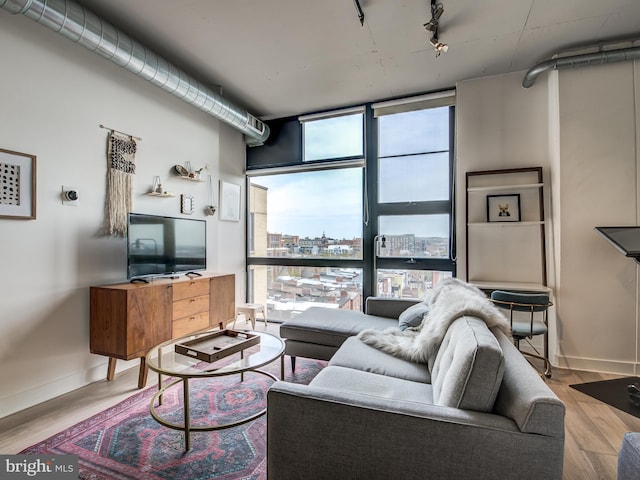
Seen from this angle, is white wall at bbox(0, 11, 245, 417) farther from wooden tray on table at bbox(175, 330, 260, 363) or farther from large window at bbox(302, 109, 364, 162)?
large window at bbox(302, 109, 364, 162)

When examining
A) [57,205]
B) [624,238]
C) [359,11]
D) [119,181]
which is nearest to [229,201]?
[119,181]

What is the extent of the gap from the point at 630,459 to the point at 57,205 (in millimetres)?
3620

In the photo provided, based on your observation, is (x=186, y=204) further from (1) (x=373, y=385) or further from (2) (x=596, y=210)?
(2) (x=596, y=210)

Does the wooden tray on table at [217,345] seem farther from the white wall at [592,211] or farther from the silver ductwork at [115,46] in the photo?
the white wall at [592,211]

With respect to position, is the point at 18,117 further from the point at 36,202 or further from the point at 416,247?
the point at 416,247

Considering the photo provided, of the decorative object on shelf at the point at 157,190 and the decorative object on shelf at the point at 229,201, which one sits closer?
the decorative object on shelf at the point at 157,190

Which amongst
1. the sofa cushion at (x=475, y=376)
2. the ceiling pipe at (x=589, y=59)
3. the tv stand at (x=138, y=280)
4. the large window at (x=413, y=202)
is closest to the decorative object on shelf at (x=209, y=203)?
the tv stand at (x=138, y=280)

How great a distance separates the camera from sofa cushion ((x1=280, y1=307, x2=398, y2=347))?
259 centimetres

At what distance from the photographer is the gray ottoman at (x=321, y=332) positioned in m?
2.60

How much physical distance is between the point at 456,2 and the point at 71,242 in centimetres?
359

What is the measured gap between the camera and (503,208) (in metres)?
3.40

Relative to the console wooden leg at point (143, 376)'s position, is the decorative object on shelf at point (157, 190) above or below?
above

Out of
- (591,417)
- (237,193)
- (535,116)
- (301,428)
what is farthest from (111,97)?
(591,417)

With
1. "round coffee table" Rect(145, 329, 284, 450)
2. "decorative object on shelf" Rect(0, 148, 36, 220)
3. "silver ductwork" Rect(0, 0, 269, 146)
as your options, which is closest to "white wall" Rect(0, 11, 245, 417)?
"decorative object on shelf" Rect(0, 148, 36, 220)
